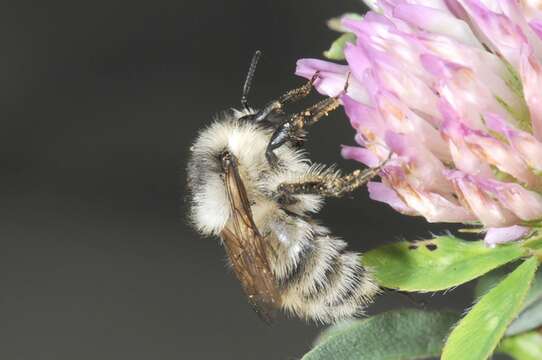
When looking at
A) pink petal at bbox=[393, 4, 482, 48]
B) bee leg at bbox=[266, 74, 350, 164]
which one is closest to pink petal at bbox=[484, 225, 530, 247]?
pink petal at bbox=[393, 4, 482, 48]

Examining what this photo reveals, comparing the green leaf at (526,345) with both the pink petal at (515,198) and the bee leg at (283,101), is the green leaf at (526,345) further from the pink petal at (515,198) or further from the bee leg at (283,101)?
the bee leg at (283,101)

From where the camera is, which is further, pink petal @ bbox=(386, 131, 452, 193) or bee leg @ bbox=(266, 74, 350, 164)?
bee leg @ bbox=(266, 74, 350, 164)

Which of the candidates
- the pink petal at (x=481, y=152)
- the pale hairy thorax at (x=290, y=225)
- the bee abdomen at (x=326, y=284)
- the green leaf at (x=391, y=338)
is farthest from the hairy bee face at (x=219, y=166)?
the pink petal at (x=481, y=152)

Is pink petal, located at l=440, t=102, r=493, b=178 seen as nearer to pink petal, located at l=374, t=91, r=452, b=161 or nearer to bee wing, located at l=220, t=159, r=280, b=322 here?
pink petal, located at l=374, t=91, r=452, b=161

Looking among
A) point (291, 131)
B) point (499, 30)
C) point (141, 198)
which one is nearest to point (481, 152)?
point (499, 30)

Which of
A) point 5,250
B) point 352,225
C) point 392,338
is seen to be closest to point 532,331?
point 392,338

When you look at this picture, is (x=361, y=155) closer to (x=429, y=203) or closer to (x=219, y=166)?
(x=429, y=203)
